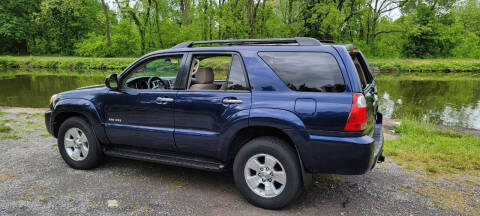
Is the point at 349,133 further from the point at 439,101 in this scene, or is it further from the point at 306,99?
the point at 439,101

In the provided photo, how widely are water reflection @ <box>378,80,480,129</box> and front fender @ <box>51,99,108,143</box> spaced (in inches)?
384

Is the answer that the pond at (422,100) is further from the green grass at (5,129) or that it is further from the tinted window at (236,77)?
the tinted window at (236,77)

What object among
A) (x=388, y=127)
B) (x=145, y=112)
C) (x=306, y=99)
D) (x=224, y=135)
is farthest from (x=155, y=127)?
(x=388, y=127)

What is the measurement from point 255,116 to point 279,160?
1.77ft

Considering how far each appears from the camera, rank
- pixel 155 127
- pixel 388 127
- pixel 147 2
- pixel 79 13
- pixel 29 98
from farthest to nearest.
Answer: pixel 79 13
pixel 147 2
pixel 29 98
pixel 388 127
pixel 155 127

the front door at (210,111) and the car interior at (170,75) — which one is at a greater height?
the car interior at (170,75)

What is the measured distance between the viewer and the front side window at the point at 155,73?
4641 mm

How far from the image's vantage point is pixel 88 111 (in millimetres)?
4801

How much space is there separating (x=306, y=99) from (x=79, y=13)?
172 ft

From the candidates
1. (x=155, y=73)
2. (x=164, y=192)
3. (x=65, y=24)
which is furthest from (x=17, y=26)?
(x=164, y=192)

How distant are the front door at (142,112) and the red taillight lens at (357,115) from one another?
2.13 m

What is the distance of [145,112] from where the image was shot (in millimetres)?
4402

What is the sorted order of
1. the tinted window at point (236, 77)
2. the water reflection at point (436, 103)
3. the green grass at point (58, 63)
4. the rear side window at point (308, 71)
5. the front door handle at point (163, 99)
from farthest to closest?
the green grass at point (58, 63) < the water reflection at point (436, 103) < the front door handle at point (163, 99) < the tinted window at point (236, 77) < the rear side window at point (308, 71)

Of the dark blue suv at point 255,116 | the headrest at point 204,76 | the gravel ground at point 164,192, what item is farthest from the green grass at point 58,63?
the headrest at point 204,76
